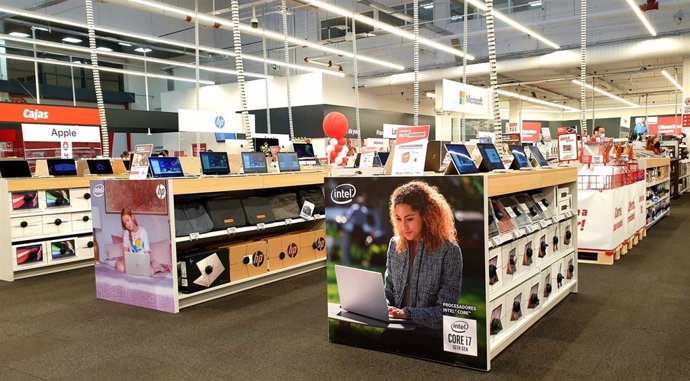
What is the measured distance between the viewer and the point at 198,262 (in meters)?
4.67

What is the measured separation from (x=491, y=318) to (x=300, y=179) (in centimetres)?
310

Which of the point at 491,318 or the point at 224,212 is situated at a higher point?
the point at 224,212

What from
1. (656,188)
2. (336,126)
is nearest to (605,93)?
(656,188)

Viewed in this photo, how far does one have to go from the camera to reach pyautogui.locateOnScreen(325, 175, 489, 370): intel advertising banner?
2979 millimetres

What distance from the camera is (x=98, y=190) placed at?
4.95 m

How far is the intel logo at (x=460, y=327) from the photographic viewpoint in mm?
3006

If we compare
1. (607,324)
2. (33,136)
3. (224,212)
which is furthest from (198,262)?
(33,136)

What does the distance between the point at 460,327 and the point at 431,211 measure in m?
0.67

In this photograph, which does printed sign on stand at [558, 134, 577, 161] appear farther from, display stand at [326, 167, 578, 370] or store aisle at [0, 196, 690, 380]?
display stand at [326, 167, 578, 370]

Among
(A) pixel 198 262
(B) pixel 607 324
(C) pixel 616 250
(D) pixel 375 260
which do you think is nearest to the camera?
(D) pixel 375 260

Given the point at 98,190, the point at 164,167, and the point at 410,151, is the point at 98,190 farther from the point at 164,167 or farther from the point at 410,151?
the point at 410,151

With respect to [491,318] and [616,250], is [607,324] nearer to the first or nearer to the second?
[491,318]

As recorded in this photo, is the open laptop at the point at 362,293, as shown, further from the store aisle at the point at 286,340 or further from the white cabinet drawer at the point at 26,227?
the white cabinet drawer at the point at 26,227

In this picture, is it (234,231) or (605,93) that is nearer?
(234,231)
